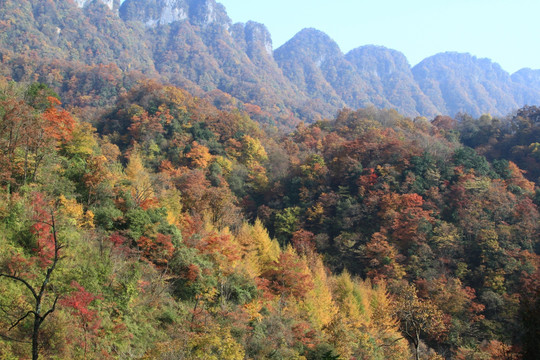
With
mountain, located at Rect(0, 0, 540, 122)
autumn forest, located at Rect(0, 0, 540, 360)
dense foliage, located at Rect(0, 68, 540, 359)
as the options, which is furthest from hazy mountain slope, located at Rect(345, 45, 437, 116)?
dense foliage, located at Rect(0, 68, 540, 359)

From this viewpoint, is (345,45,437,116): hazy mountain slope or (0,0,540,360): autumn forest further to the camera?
(345,45,437,116): hazy mountain slope

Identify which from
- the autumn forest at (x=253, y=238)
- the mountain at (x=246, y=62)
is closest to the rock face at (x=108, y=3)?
the mountain at (x=246, y=62)

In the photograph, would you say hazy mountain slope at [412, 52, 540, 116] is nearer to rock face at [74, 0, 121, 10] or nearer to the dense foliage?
the dense foliage

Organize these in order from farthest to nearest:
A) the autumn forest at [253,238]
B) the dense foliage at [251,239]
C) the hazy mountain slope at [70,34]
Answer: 1. the hazy mountain slope at [70,34]
2. the dense foliage at [251,239]
3. the autumn forest at [253,238]

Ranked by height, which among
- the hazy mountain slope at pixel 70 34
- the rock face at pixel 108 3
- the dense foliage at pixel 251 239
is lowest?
the dense foliage at pixel 251 239

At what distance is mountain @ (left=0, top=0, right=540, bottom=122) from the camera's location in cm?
8706

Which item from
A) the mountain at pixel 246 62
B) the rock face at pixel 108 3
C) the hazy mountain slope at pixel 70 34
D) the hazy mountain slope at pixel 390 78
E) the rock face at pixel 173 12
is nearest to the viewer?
the hazy mountain slope at pixel 70 34

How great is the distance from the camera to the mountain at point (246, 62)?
286ft

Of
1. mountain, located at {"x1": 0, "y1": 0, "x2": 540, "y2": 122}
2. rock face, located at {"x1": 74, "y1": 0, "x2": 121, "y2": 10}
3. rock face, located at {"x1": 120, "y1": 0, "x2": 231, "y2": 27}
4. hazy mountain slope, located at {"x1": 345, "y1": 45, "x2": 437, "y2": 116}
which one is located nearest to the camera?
mountain, located at {"x1": 0, "y1": 0, "x2": 540, "y2": 122}

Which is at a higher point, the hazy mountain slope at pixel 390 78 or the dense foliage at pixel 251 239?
the hazy mountain slope at pixel 390 78

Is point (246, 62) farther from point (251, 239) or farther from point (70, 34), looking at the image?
point (251, 239)

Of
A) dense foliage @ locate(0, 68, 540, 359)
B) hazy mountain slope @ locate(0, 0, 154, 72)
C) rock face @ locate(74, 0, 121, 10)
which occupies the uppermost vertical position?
rock face @ locate(74, 0, 121, 10)

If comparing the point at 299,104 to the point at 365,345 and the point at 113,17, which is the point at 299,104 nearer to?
the point at 113,17

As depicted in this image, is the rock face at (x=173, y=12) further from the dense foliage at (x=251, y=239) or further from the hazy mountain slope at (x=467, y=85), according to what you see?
the dense foliage at (x=251, y=239)
